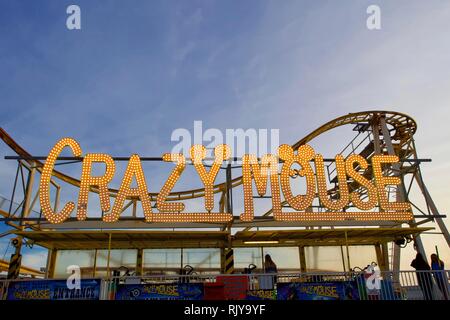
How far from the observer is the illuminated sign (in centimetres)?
1565

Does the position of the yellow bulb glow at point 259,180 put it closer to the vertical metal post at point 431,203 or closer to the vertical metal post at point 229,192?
the vertical metal post at point 229,192

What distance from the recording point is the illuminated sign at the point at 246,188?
51.3 feet

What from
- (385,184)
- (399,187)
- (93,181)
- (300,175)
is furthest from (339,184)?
(93,181)

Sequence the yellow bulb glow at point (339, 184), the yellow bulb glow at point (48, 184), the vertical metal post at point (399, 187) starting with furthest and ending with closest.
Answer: the vertical metal post at point (399, 187)
the yellow bulb glow at point (339, 184)
the yellow bulb glow at point (48, 184)

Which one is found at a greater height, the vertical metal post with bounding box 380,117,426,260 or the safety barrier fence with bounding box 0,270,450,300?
the vertical metal post with bounding box 380,117,426,260

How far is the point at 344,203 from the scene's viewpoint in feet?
54.0

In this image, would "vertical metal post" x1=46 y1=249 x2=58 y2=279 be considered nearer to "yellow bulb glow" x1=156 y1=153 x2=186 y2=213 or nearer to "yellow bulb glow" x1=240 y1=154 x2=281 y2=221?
"yellow bulb glow" x1=156 y1=153 x2=186 y2=213

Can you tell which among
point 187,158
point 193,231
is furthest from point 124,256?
point 187,158

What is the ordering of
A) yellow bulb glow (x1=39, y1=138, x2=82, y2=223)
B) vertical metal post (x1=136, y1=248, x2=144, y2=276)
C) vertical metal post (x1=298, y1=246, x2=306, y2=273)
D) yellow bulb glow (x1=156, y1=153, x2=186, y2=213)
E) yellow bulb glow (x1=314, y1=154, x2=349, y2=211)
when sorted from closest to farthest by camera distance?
yellow bulb glow (x1=39, y1=138, x2=82, y2=223) → yellow bulb glow (x1=156, y1=153, x2=186, y2=213) → yellow bulb glow (x1=314, y1=154, x2=349, y2=211) → vertical metal post (x1=136, y1=248, x2=144, y2=276) → vertical metal post (x1=298, y1=246, x2=306, y2=273)

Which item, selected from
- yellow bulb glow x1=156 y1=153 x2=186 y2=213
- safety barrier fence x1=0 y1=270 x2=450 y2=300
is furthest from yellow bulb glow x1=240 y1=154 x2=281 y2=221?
safety barrier fence x1=0 y1=270 x2=450 y2=300

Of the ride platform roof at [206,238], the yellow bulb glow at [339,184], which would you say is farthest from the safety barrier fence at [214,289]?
the yellow bulb glow at [339,184]

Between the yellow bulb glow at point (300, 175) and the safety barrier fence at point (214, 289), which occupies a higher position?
the yellow bulb glow at point (300, 175)

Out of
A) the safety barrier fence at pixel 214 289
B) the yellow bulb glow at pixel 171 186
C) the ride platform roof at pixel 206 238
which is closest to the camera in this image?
the safety barrier fence at pixel 214 289

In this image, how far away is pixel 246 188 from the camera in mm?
16547
